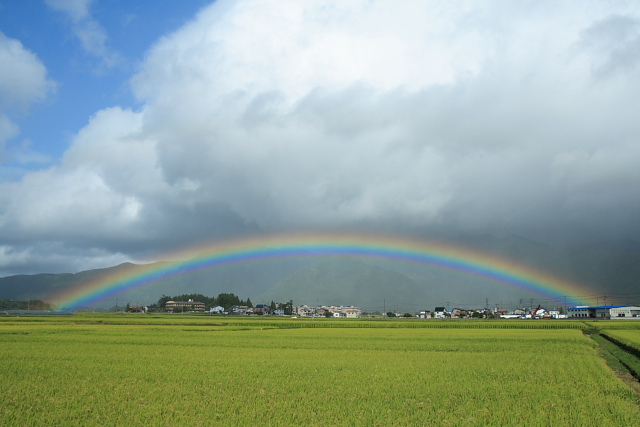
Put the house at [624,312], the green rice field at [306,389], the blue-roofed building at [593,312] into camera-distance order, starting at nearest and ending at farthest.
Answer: the green rice field at [306,389] < the house at [624,312] < the blue-roofed building at [593,312]

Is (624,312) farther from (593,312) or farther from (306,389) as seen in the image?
(306,389)

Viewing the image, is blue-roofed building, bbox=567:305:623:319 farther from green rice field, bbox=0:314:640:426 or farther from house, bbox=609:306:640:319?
green rice field, bbox=0:314:640:426

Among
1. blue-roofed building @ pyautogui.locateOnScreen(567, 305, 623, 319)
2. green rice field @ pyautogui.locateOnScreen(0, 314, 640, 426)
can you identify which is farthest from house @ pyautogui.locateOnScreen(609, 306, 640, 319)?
green rice field @ pyautogui.locateOnScreen(0, 314, 640, 426)

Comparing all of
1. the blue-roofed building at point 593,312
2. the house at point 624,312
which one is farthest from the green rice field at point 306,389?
the blue-roofed building at point 593,312

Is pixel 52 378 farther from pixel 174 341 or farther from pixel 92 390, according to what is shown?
pixel 174 341

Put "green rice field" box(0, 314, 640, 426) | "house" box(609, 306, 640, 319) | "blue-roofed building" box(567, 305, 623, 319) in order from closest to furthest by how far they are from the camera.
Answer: "green rice field" box(0, 314, 640, 426)
"house" box(609, 306, 640, 319)
"blue-roofed building" box(567, 305, 623, 319)

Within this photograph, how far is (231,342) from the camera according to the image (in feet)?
133

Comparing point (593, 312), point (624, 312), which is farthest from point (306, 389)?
point (593, 312)

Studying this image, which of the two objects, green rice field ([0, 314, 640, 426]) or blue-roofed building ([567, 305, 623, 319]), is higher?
green rice field ([0, 314, 640, 426])

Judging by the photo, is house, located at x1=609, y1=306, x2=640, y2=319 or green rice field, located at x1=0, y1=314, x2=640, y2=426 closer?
green rice field, located at x1=0, y1=314, x2=640, y2=426

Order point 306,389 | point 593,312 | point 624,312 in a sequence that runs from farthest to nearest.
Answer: point 593,312
point 624,312
point 306,389

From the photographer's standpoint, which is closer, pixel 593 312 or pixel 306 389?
pixel 306 389

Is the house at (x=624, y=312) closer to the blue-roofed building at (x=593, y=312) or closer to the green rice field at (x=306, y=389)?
the blue-roofed building at (x=593, y=312)

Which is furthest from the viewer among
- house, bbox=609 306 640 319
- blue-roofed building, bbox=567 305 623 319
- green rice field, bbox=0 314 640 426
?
blue-roofed building, bbox=567 305 623 319
